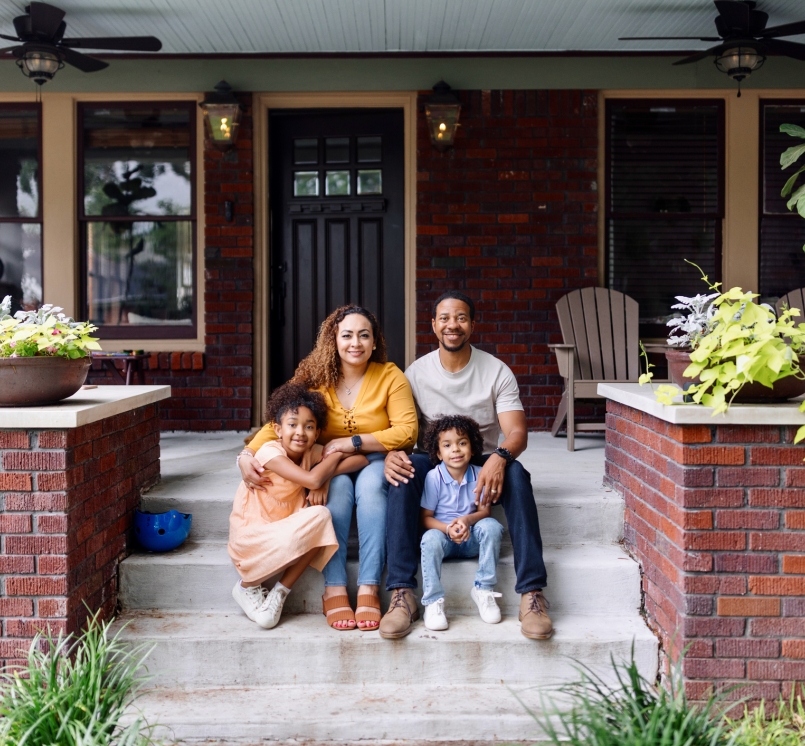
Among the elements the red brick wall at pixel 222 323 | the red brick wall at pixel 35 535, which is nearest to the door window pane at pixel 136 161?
the red brick wall at pixel 222 323

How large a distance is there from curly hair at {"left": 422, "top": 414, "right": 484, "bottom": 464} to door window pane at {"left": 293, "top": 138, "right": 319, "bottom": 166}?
3.00m

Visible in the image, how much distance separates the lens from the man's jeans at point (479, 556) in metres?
2.59

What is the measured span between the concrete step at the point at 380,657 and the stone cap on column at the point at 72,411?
76cm

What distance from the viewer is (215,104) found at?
493 centimetres

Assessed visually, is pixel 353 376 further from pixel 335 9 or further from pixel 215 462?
pixel 335 9

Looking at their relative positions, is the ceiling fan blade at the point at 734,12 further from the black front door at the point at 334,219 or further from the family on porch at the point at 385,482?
the family on porch at the point at 385,482

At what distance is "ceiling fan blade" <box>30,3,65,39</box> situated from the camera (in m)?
4.16

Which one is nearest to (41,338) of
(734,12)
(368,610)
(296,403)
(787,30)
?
(296,403)

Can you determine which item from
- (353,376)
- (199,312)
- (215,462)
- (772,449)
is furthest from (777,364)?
(199,312)

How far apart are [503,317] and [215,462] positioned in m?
2.24

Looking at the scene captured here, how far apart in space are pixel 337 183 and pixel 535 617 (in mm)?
3620

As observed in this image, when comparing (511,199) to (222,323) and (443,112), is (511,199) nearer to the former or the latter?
(443,112)

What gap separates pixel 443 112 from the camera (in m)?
4.93

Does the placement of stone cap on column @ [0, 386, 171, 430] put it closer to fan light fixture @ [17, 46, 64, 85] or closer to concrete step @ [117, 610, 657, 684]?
concrete step @ [117, 610, 657, 684]
